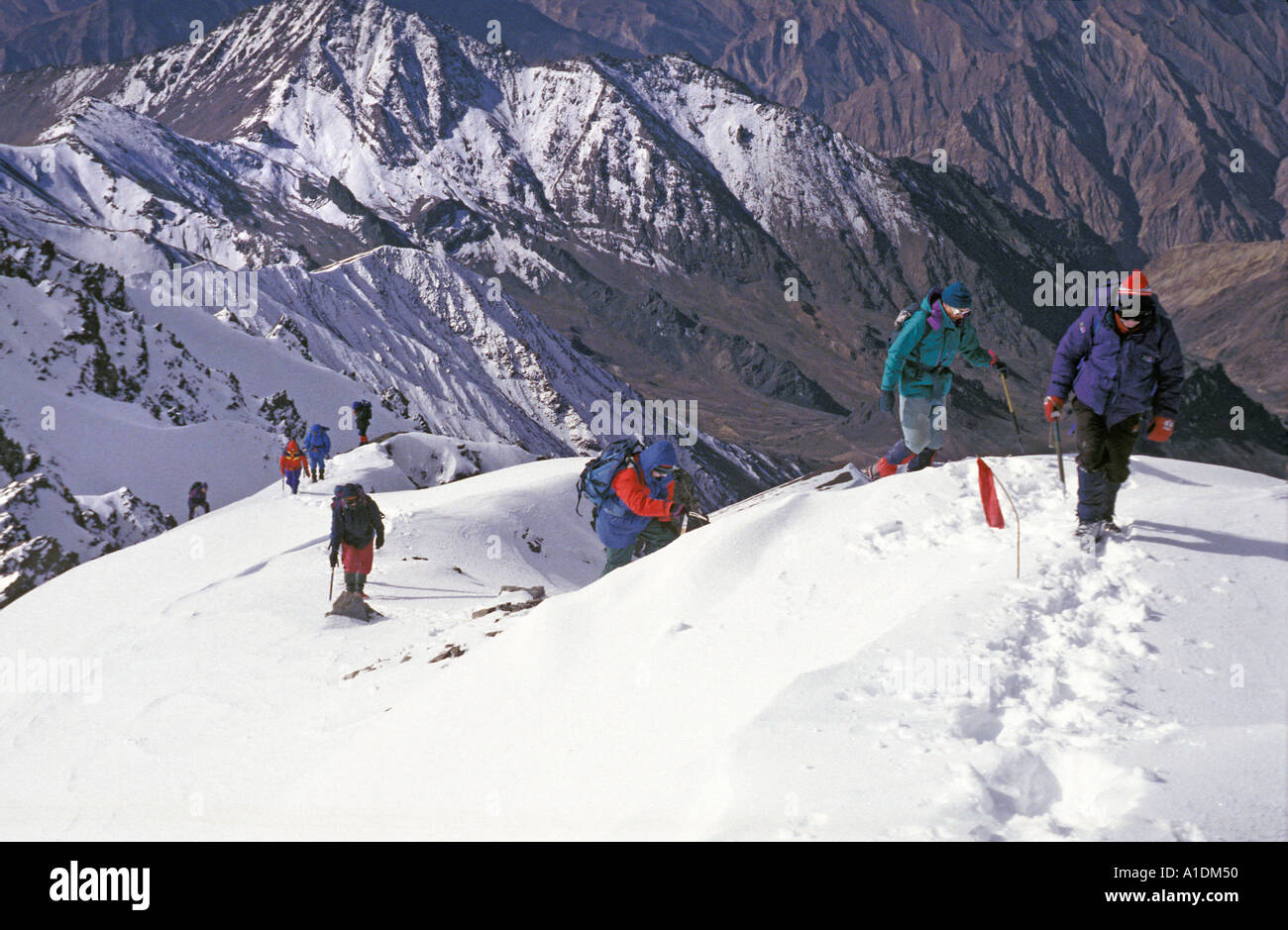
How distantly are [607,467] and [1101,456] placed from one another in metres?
4.41

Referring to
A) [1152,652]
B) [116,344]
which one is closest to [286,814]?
[1152,652]

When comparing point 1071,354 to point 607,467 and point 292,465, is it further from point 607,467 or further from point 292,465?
point 292,465

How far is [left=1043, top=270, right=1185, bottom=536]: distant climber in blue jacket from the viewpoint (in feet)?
21.1

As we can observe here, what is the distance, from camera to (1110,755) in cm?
431

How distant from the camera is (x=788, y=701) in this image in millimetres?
4984

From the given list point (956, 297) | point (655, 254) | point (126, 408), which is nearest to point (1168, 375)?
point (956, 297)

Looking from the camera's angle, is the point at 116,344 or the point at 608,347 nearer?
the point at 116,344

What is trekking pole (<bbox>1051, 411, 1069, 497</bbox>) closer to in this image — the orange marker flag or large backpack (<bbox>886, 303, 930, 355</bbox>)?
the orange marker flag

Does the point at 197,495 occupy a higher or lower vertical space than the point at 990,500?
higher

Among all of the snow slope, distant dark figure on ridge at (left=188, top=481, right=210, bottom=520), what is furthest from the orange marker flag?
distant dark figure on ridge at (left=188, top=481, right=210, bottom=520)

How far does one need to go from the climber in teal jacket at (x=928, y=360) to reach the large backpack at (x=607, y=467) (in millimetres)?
2450

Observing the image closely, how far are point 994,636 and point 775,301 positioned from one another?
603 feet

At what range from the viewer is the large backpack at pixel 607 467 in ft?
30.1
